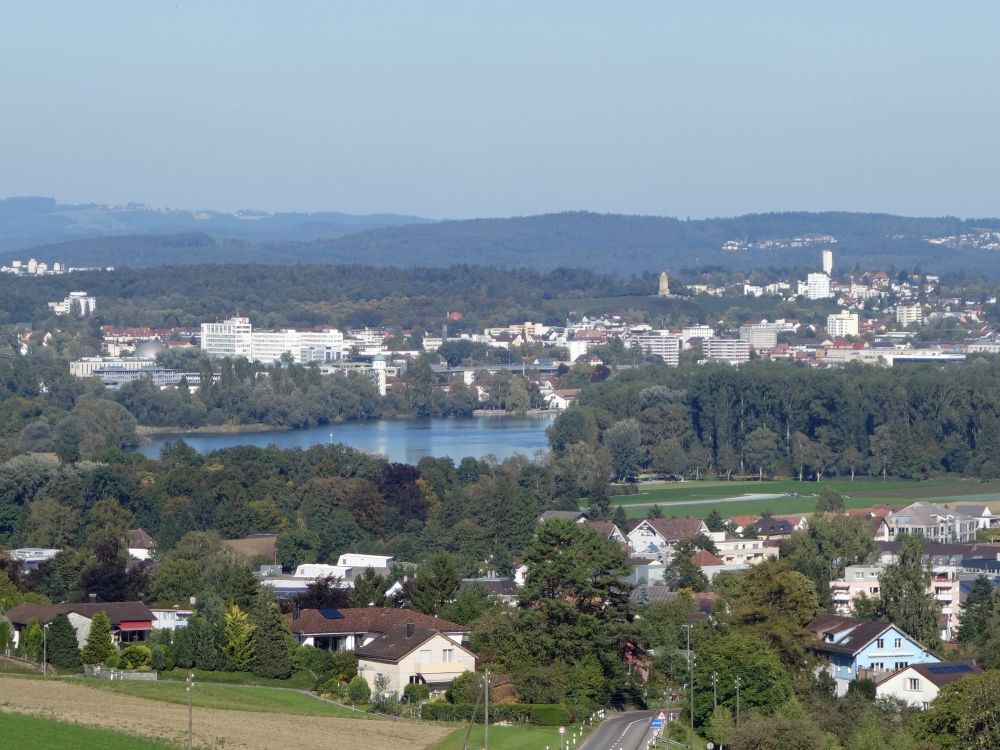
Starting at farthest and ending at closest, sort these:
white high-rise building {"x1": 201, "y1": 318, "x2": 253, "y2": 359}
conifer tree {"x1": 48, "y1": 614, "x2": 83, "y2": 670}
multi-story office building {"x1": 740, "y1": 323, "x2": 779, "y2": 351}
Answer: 1. multi-story office building {"x1": 740, "y1": 323, "x2": 779, "y2": 351}
2. white high-rise building {"x1": 201, "y1": 318, "x2": 253, "y2": 359}
3. conifer tree {"x1": 48, "y1": 614, "x2": 83, "y2": 670}

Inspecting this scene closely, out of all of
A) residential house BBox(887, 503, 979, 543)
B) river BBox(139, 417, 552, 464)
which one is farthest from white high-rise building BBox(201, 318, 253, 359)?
residential house BBox(887, 503, 979, 543)

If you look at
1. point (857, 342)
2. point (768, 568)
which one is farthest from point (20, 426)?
point (857, 342)

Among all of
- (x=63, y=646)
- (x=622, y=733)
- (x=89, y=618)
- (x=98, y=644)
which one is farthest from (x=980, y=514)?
(x=63, y=646)

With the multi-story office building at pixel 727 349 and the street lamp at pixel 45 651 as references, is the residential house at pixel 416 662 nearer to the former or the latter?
the street lamp at pixel 45 651

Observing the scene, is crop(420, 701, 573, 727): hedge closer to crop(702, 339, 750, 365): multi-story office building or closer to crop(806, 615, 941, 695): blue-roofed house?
crop(806, 615, 941, 695): blue-roofed house

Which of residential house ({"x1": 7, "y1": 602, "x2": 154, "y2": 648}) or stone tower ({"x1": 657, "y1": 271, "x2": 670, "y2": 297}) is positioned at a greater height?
residential house ({"x1": 7, "y1": 602, "x2": 154, "y2": 648})

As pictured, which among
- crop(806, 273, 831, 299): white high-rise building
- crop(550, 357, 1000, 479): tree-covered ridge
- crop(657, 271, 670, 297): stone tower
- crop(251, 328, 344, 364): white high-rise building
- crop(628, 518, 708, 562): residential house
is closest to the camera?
crop(628, 518, 708, 562): residential house

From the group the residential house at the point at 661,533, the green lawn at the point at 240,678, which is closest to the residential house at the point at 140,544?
the residential house at the point at 661,533
